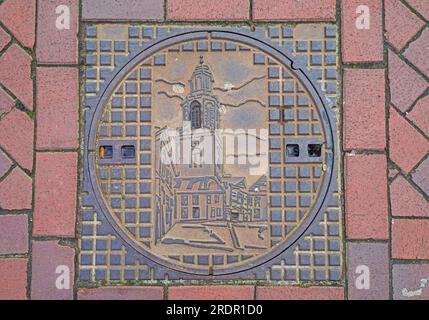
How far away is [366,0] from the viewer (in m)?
2.72

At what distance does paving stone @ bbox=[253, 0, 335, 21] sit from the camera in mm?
2713

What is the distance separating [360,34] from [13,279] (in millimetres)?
1957

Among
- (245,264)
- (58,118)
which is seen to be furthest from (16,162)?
(245,264)

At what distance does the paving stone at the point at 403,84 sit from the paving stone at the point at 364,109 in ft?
0.17

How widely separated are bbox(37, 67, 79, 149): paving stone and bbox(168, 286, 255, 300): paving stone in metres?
0.83

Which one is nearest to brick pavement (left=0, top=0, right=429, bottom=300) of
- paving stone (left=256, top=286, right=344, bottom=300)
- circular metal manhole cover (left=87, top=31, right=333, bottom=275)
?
paving stone (left=256, top=286, right=344, bottom=300)

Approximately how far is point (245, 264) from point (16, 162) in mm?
1151

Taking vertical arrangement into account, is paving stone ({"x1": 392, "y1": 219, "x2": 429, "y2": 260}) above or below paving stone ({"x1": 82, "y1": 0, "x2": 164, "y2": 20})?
below

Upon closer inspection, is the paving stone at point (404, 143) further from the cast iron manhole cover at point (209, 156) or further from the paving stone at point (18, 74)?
the paving stone at point (18, 74)

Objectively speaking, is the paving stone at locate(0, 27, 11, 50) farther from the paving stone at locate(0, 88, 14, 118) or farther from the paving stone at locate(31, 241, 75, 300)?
the paving stone at locate(31, 241, 75, 300)

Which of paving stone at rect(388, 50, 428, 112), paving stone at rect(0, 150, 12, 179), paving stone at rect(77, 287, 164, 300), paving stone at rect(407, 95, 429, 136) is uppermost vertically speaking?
paving stone at rect(388, 50, 428, 112)

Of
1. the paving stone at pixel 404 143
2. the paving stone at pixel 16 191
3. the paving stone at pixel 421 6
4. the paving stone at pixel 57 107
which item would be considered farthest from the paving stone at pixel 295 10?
the paving stone at pixel 16 191

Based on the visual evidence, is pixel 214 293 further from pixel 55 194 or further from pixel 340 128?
pixel 340 128

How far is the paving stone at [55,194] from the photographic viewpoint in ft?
8.56
